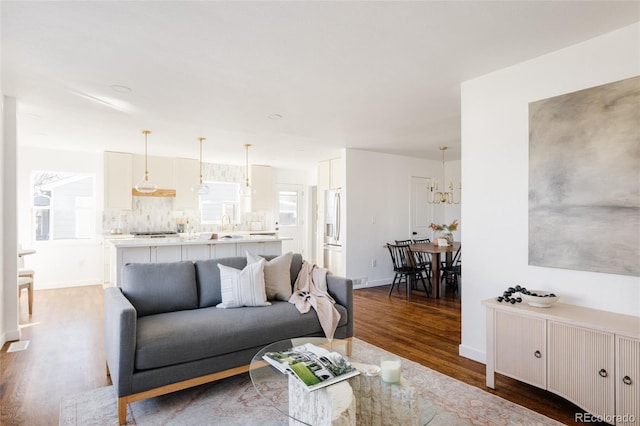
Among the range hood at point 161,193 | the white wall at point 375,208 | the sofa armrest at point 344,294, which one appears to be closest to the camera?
the sofa armrest at point 344,294

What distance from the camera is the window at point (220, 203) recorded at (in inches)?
316

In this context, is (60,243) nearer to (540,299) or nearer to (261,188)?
(261,188)

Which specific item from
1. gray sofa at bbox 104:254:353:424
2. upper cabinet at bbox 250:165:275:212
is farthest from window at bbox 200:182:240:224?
gray sofa at bbox 104:254:353:424

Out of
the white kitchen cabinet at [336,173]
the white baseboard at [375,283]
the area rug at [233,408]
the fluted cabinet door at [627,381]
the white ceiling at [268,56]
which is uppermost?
the white ceiling at [268,56]

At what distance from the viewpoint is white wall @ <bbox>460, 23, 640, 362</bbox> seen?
234 cm

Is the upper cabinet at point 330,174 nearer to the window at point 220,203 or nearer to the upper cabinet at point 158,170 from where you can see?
the window at point 220,203

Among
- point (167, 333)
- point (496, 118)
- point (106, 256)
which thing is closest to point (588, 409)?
point (496, 118)

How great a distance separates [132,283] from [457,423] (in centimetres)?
255

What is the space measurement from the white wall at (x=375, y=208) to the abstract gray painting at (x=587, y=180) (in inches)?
145

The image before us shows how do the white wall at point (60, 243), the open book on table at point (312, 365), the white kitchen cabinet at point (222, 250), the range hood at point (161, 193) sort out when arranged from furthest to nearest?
the range hood at point (161, 193), the white wall at point (60, 243), the white kitchen cabinet at point (222, 250), the open book on table at point (312, 365)

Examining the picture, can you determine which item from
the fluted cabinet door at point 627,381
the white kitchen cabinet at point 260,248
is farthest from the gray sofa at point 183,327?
the fluted cabinet door at point 627,381

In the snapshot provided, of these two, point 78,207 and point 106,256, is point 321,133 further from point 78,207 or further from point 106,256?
point 78,207

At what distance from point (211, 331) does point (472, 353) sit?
7.46ft

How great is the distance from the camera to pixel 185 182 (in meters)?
7.43
